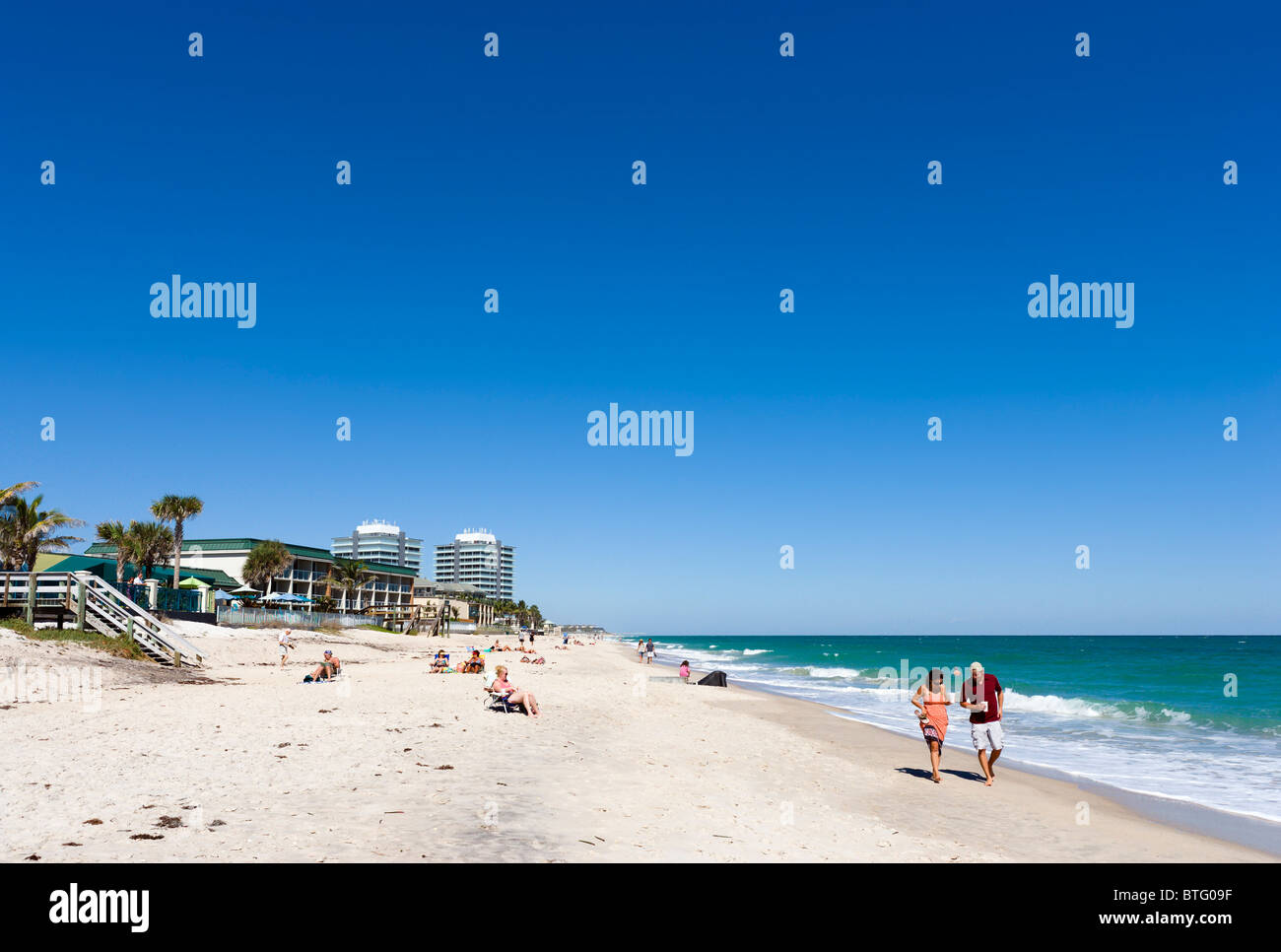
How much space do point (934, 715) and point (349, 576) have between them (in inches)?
3547

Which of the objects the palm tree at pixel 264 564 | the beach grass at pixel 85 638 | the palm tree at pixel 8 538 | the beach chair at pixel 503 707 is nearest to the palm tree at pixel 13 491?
the palm tree at pixel 8 538

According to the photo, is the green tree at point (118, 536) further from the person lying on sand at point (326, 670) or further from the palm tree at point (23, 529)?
the person lying on sand at point (326, 670)

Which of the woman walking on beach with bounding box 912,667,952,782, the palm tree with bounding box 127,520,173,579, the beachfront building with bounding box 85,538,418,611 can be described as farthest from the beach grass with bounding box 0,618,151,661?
the beachfront building with bounding box 85,538,418,611

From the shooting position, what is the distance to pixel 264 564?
310 ft

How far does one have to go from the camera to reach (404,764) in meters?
10.8

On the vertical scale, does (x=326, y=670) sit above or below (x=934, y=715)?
below

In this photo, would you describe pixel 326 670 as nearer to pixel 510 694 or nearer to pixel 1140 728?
pixel 510 694

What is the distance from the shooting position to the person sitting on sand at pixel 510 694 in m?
17.4

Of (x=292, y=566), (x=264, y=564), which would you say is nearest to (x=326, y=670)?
(x=264, y=564)

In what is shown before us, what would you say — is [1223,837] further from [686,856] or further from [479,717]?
[479,717]
